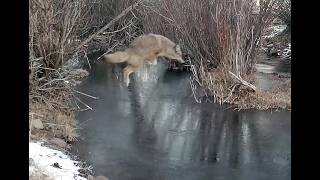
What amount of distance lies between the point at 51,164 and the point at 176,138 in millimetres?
3141

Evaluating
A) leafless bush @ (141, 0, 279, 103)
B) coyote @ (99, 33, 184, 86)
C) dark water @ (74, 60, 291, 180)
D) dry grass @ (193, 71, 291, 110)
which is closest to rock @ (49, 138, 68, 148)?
dark water @ (74, 60, 291, 180)

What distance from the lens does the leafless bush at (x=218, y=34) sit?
13180 millimetres

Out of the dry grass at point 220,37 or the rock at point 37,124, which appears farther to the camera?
the dry grass at point 220,37

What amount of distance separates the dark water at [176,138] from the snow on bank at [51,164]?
0.50 meters

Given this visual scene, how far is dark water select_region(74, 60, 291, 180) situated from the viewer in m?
8.26

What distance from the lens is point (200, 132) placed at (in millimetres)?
10523

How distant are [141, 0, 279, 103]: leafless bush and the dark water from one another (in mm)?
900

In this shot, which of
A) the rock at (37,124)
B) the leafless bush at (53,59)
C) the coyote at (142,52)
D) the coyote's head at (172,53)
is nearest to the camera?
the coyote at (142,52)

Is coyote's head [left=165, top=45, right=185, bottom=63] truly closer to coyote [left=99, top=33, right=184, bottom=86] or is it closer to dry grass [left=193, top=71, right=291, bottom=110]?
coyote [left=99, top=33, right=184, bottom=86]

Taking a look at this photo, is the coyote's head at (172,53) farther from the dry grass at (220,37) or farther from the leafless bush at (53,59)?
the dry grass at (220,37)

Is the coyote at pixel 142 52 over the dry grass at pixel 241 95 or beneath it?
over

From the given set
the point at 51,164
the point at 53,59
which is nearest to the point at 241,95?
the point at 53,59

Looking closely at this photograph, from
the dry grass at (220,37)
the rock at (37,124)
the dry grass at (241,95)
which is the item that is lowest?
the rock at (37,124)

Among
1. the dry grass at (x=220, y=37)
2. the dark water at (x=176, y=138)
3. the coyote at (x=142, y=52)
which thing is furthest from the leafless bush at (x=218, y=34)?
the coyote at (x=142, y=52)
